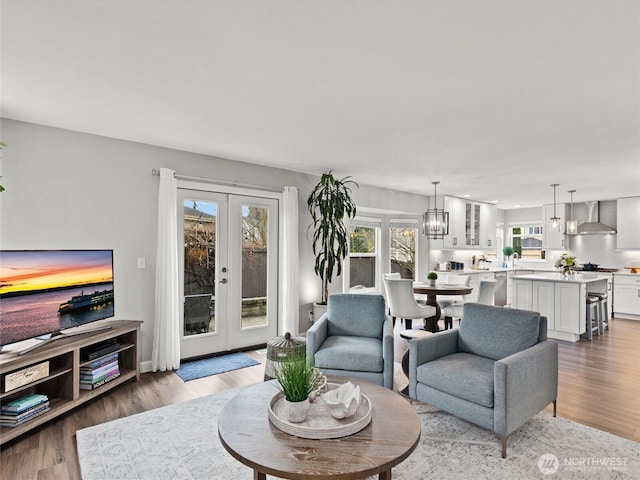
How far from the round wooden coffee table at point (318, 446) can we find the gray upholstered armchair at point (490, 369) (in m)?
0.72

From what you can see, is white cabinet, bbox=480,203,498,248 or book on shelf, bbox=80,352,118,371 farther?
white cabinet, bbox=480,203,498,248

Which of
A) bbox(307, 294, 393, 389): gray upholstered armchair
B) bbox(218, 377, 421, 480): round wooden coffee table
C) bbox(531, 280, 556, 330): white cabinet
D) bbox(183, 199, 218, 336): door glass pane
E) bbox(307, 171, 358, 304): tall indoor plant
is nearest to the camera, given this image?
bbox(218, 377, 421, 480): round wooden coffee table

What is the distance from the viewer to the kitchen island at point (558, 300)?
5.36 metres

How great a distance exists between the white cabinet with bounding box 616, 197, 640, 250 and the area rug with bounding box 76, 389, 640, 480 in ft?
21.4

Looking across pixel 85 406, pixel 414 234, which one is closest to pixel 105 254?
pixel 85 406

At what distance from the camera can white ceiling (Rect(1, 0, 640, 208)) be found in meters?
1.76

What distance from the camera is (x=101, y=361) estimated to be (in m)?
3.24

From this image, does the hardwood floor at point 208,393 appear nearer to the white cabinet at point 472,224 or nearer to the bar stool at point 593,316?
the bar stool at point 593,316

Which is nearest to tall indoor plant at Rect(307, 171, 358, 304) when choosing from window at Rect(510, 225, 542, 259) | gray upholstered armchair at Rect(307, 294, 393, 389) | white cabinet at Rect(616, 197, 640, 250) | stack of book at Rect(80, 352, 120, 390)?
gray upholstered armchair at Rect(307, 294, 393, 389)

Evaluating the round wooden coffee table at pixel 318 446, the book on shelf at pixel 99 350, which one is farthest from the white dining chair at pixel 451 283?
the book on shelf at pixel 99 350

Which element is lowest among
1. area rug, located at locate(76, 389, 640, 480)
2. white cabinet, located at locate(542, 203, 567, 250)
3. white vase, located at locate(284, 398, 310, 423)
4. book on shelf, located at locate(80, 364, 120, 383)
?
area rug, located at locate(76, 389, 640, 480)

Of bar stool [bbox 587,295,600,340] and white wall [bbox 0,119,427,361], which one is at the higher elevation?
white wall [bbox 0,119,427,361]

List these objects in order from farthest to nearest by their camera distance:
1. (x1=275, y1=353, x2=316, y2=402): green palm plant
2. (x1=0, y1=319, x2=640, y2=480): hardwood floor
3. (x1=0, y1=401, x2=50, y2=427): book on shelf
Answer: (x1=0, y1=401, x2=50, y2=427): book on shelf < (x1=0, y1=319, x2=640, y2=480): hardwood floor < (x1=275, y1=353, x2=316, y2=402): green palm plant

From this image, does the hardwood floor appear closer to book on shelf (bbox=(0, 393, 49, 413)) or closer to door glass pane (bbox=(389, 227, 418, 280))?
book on shelf (bbox=(0, 393, 49, 413))
